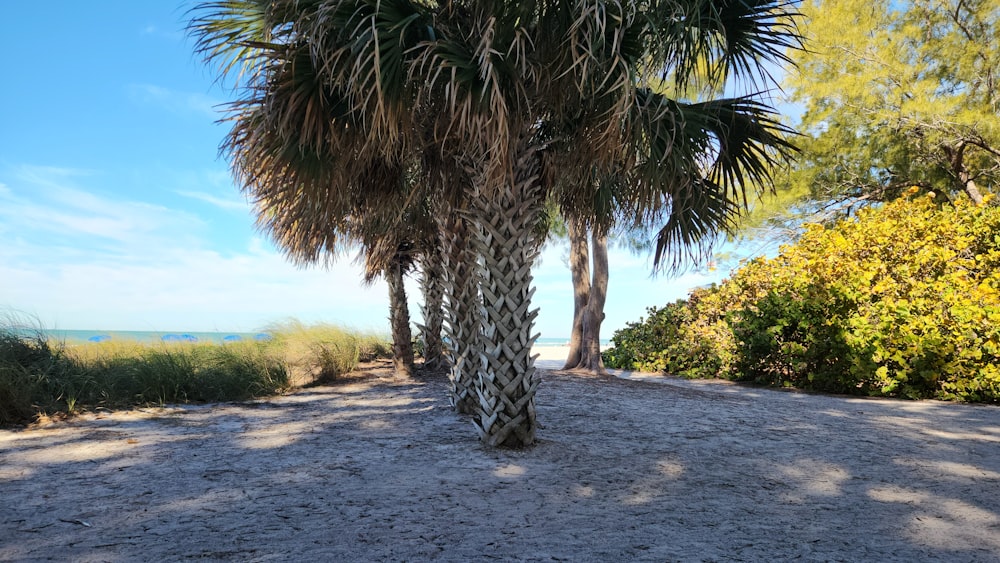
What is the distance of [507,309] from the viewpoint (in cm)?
535

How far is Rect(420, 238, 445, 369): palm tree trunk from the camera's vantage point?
1055 cm

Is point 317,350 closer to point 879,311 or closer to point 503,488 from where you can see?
point 503,488

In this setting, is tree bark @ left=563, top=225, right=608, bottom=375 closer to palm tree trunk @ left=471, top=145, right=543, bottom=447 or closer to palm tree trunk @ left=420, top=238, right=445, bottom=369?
palm tree trunk @ left=420, top=238, right=445, bottom=369

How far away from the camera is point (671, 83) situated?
11.9 m

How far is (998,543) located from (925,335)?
6.18 m

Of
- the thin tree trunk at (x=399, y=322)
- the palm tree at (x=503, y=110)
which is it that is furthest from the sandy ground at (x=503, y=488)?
the thin tree trunk at (x=399, y=322)

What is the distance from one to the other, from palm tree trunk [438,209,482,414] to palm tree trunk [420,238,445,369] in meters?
2.80

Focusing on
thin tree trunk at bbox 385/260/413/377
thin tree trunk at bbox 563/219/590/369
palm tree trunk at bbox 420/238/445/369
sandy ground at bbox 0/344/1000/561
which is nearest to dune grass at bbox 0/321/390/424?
sandy ground at bbox 0/344/1000/561

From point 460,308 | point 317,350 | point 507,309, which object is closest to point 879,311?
point 460,308

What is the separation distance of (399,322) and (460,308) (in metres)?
4.83

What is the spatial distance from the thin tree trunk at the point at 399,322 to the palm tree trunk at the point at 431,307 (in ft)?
1.26

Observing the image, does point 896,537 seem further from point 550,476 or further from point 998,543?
point 550,476

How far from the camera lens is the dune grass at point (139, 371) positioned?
7.23 meters

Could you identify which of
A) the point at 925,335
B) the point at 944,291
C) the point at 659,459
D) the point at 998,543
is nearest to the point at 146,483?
the point at 659,459
